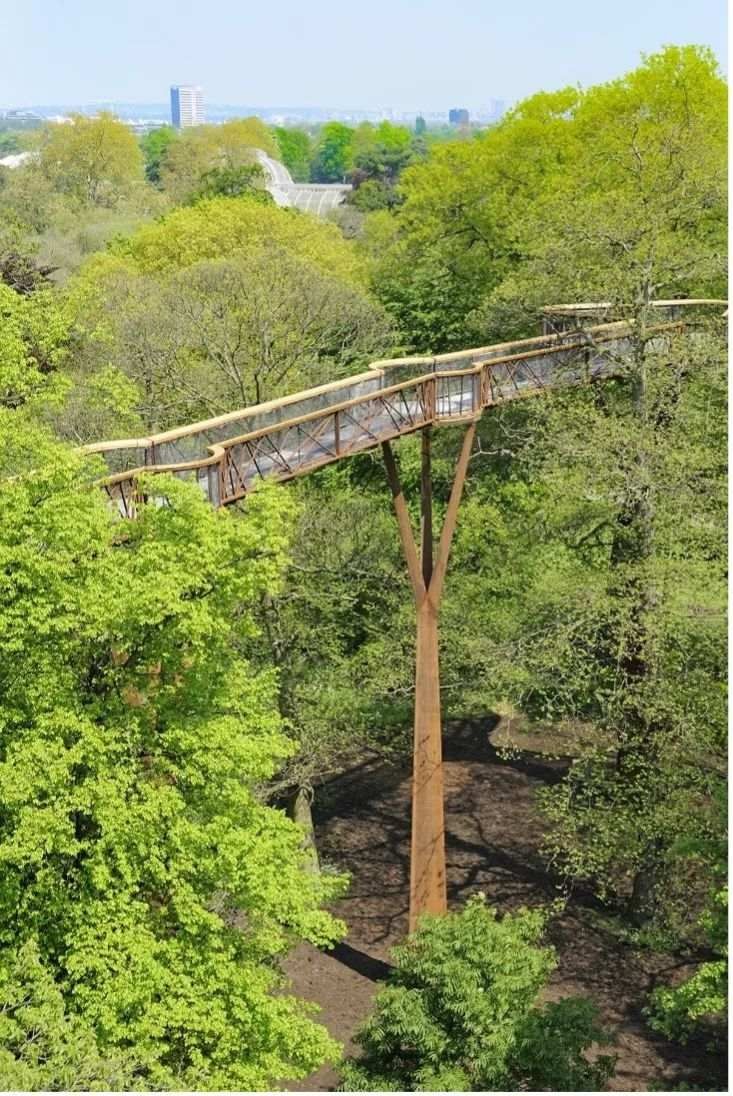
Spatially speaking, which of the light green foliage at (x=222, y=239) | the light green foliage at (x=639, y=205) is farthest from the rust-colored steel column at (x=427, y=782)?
the light green foliage at (x=222, y=239)

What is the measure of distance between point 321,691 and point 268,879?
789cm

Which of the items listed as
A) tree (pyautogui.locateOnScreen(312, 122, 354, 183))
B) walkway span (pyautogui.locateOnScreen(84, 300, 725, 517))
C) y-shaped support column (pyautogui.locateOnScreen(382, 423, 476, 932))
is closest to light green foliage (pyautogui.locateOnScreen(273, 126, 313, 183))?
tree (pyautogui.locateOnScreen(312, 122, 354, 183))

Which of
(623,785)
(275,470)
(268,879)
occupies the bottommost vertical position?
(623,785)

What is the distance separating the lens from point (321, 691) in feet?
64.2

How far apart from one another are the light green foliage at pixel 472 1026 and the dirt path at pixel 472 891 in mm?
2860

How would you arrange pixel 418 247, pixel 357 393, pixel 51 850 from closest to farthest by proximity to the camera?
pixel 51 850
pixel 357 393
pixel 418 247

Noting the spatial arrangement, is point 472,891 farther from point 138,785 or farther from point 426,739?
point 138,785

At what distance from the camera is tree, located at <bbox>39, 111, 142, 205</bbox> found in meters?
78.5

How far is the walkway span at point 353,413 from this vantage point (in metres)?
14.7

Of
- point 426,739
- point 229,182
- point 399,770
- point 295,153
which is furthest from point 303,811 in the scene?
point 295,153

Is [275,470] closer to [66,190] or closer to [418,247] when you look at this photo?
[418,247]

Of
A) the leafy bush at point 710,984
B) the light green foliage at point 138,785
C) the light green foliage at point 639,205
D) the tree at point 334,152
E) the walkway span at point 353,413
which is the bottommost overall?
the leafy bush at point 710,984

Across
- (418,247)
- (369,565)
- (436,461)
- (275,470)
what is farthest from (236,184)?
(275,470)

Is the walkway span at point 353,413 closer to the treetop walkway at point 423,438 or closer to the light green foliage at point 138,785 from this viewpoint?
the treetop walkway at point 423,438
